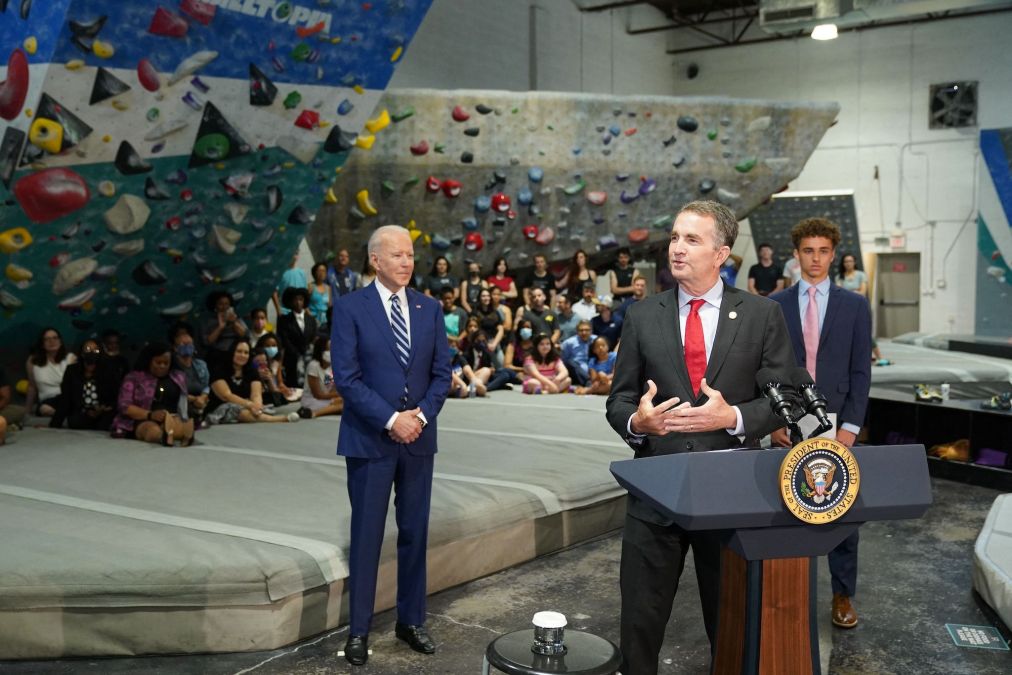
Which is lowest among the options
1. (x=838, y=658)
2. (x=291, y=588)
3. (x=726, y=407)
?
(x=838, y=658)

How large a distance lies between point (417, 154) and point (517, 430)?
14.7 ft

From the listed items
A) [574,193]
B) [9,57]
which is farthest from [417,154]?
[9,57]

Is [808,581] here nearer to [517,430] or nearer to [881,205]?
[517,430]

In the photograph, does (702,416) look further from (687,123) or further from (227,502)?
(687,123)

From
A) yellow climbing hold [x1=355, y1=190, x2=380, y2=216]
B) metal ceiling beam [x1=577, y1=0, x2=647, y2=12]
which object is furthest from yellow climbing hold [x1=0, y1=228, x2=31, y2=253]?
metal ceiling beam [x1=577, y1=0, x2=647, y2=12]

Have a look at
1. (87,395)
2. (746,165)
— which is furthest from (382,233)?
(746,165)

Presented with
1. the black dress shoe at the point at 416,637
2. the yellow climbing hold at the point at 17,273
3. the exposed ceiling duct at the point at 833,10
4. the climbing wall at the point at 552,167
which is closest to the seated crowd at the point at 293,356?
the climbing wall at the point at 552,167

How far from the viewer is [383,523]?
3.19 metres

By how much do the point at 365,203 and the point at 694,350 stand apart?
7.81 meters

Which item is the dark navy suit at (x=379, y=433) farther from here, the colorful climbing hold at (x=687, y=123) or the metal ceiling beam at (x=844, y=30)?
the metal ceiling beam at (x=844, y=30)

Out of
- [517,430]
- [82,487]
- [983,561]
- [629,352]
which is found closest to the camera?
[629,352]

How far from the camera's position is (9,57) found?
508 centimetres

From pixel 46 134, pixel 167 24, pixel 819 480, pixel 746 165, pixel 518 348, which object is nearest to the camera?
pixel 819 480

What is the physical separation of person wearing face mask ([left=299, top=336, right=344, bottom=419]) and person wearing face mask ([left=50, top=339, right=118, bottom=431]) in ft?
4.06
